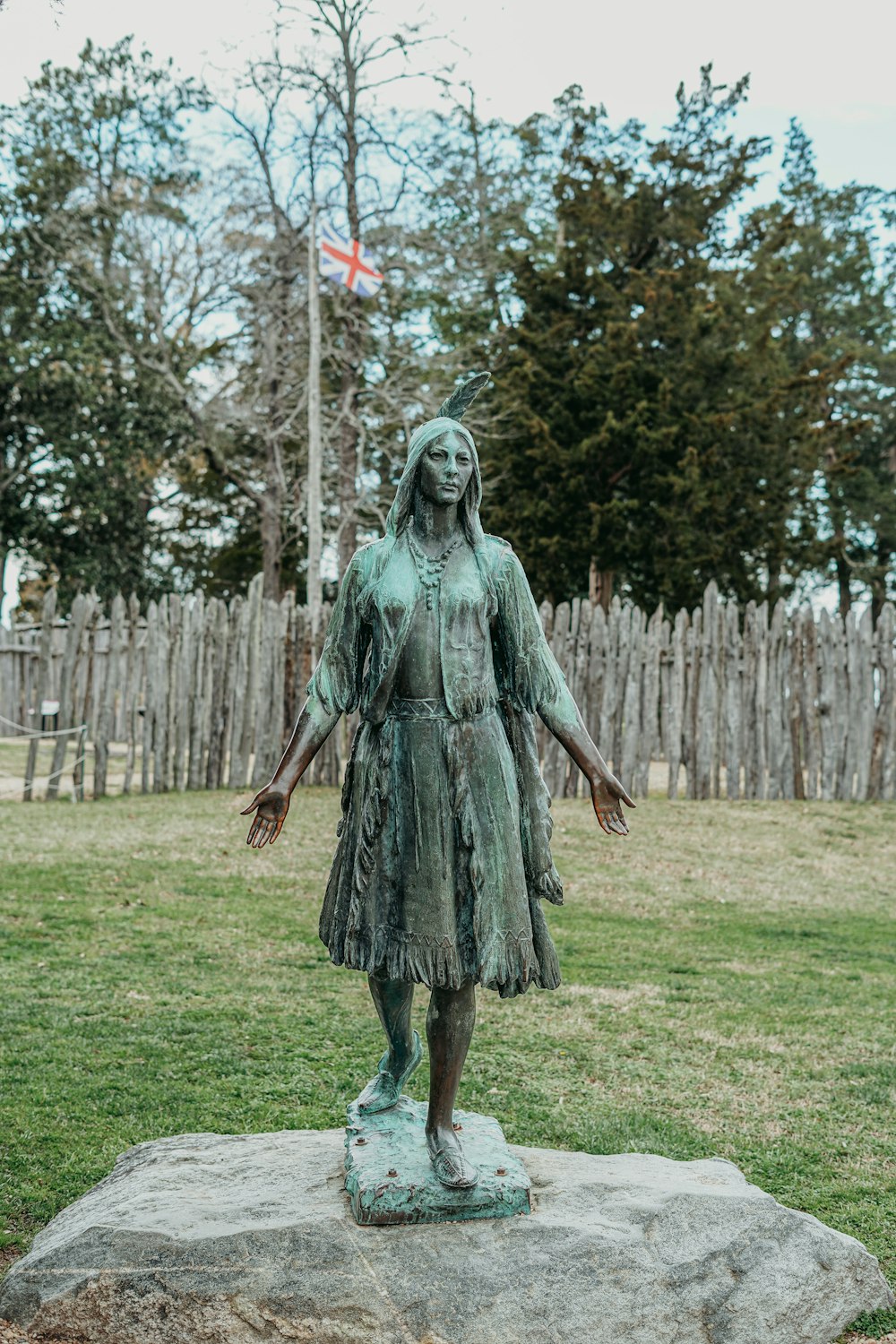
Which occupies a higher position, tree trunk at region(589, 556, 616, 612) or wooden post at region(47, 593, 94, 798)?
tree trunk at region(589, 556, 616, 612)

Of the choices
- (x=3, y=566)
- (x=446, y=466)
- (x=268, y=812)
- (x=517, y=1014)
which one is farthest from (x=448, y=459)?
(x=3, y=566)

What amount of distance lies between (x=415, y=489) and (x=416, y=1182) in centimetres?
190

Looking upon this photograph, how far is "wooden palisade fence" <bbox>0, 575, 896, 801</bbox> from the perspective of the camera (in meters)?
12.4

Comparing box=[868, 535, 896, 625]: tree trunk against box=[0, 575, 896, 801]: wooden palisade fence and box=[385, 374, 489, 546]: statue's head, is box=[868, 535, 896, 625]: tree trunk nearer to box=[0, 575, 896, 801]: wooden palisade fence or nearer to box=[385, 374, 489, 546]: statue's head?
box=[0, 575, 896, 801]: wooden palisade fence

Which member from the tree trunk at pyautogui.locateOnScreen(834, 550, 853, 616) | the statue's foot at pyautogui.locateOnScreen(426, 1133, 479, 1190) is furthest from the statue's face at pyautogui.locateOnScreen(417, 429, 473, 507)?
the tree trunk at pyautogui.locateOnScreen(834, 550, 853, 616)

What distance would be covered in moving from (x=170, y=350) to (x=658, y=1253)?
20.7 meters

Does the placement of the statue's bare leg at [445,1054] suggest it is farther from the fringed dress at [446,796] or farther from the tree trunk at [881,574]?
the tree trunk at [881,574]

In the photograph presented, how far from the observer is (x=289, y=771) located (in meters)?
3.41

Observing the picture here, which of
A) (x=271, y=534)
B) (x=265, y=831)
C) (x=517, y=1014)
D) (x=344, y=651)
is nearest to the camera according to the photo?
(x=265, y=831)

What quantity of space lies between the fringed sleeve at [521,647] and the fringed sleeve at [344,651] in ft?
1.32

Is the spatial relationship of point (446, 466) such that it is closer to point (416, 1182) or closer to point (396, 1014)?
point (396, 1014)

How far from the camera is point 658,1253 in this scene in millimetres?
3219

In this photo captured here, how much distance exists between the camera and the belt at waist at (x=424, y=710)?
3.36 meters

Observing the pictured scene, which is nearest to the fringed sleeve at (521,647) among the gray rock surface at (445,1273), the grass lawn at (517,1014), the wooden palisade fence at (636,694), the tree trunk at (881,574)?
the gray rock surface at (445,1273)
